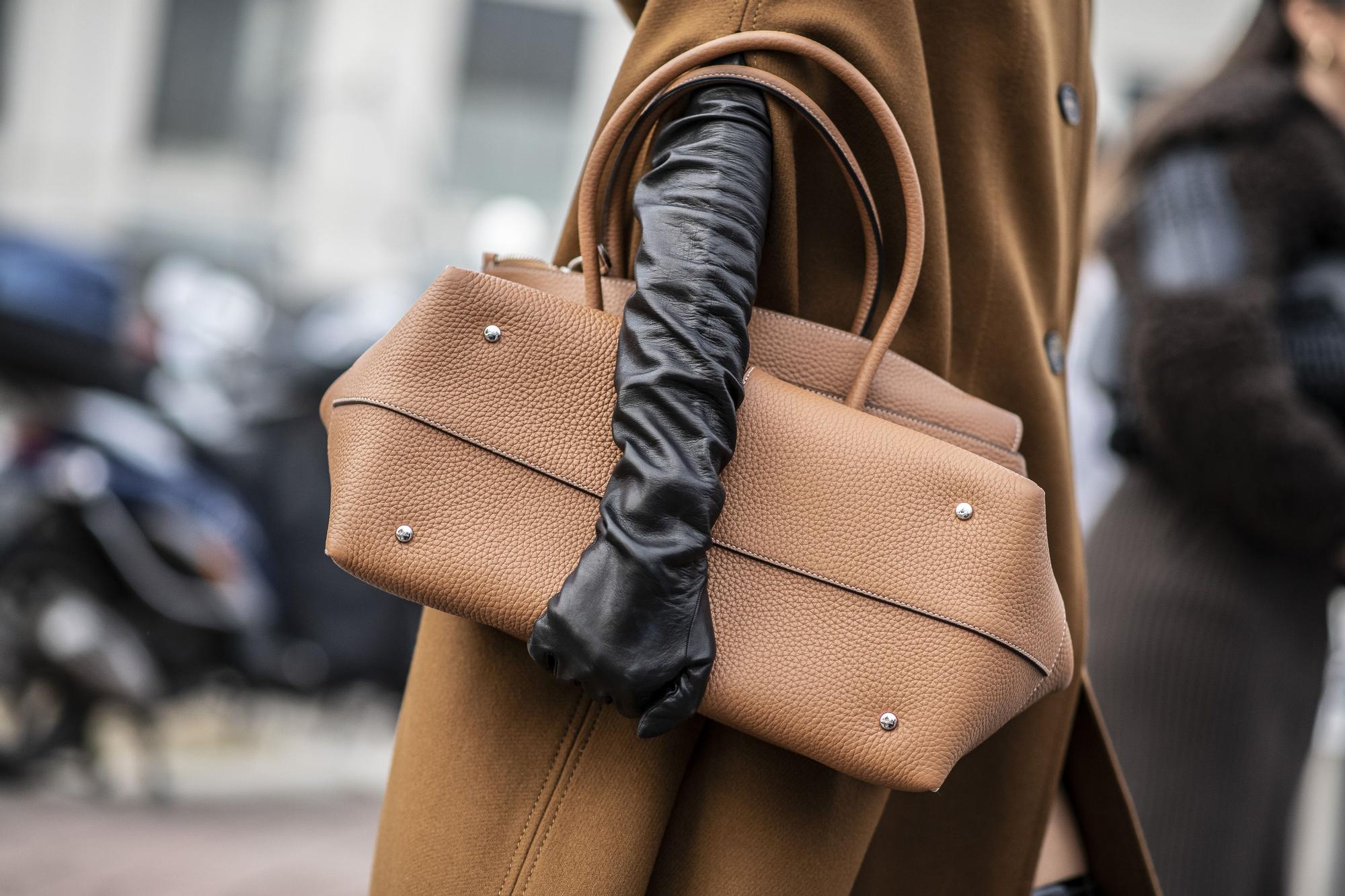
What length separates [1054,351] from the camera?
1306 millimetres

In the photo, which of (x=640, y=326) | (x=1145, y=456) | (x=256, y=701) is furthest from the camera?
(x=256, y=701)

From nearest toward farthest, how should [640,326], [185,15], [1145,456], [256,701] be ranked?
[640,326], [1145,456], [256,701], [185,15]

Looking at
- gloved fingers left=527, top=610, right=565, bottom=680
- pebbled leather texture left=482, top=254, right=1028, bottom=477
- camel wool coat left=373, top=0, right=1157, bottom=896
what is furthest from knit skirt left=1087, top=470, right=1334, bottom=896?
gloved fingers left=527, top=610, right=565, bottom=680

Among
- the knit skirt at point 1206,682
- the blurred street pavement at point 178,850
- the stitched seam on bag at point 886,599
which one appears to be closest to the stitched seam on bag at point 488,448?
the stitched seam on bag at point 886,599

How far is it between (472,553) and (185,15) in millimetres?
9207

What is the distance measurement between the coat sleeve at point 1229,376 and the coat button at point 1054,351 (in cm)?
60

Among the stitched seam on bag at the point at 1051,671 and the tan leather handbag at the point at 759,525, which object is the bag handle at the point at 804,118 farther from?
the stitched seam on bag at the point at 1051,671

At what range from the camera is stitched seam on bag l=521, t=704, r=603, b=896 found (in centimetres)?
99

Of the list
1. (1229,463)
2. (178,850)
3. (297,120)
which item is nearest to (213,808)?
(178,850)

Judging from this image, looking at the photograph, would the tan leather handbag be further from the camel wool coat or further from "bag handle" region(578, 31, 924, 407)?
the camel wool coat

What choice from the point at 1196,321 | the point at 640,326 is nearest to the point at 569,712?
the point at 640,326

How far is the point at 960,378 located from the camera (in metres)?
1.23

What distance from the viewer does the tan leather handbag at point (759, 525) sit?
2.99ft

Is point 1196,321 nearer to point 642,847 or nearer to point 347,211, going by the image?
point 642,847
